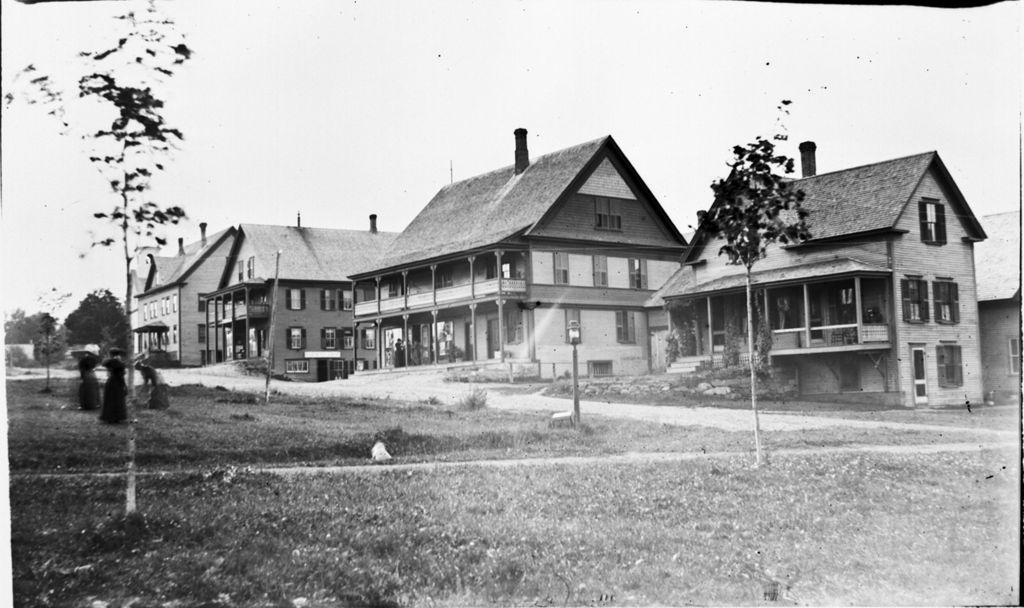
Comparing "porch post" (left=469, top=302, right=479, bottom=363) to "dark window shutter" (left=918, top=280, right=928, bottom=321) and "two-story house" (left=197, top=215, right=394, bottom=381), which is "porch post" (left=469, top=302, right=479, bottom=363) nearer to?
"two-story house" (left=197, top=215, right=394, bottom=381)

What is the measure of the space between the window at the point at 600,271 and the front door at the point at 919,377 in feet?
9.12

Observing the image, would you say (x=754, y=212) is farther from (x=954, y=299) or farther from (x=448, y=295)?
(x=448, y=295)

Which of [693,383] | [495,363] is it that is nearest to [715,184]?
[693,383]

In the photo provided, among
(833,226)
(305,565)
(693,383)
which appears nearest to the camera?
(305,565)

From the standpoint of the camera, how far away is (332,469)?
23.4ft

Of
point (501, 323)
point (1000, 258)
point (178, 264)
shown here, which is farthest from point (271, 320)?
point (1000, 258)

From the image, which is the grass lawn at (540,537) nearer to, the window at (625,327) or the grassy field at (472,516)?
the grassy field at (472,516)

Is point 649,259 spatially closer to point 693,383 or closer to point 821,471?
point 693,383

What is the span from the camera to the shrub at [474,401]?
7797 millimetres

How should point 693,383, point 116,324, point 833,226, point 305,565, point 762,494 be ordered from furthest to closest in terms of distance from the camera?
Result: point 693,383
point 833,226
point 762,494
point 116,324
point 305,565

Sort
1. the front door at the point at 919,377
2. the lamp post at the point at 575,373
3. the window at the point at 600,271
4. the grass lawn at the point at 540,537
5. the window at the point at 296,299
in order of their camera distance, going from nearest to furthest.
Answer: the grass lawn at the point at 540,537, the window at the point at 296,299, the front door at the point at 919,377, the lamp post at the point at 575,373, the window at the point at 600,271

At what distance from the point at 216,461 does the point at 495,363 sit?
259cm

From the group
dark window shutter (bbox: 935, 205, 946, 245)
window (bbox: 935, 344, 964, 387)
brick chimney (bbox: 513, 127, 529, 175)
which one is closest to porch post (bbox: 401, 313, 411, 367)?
brick chimney (bbox: 513, 127, 529, 175)

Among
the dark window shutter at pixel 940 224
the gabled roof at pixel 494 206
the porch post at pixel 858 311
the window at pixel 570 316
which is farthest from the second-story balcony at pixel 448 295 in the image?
the dark window shutter at pixel 940 224
